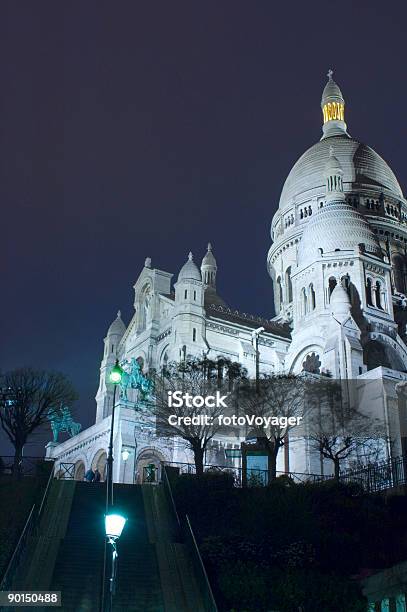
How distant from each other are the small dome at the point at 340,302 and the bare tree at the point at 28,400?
22.9 m

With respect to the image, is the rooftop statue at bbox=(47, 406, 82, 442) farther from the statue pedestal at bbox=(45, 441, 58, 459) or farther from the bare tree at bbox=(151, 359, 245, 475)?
the bare tree at bbox=(151, 359, 245, 475)

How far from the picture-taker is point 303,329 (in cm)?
6925

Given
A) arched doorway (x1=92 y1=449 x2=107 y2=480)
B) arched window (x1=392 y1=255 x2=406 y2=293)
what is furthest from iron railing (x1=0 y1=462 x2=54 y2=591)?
arched window (x1=392 y1=255 x2=406 y2=293)

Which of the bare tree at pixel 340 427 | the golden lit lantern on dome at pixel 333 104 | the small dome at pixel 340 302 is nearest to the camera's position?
the bare tree at pixel 340 427

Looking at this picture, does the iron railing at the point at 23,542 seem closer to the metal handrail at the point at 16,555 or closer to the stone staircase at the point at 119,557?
the metal handrail at the point at 16,555

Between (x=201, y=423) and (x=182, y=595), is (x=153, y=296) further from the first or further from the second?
(x=182, y=595)

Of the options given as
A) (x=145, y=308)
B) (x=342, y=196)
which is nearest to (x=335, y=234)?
(x=342, y=196)

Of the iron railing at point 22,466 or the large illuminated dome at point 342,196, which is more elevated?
the large illuminated dome at point 342,196

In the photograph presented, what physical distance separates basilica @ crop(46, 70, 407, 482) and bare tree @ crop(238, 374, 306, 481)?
3.19 meters

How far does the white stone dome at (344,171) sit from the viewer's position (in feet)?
303

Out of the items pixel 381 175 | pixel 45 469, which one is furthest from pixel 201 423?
pixel 381 175

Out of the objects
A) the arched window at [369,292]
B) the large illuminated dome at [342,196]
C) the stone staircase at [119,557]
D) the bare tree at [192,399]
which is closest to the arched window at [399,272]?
the large illuminated dome at [342,196]

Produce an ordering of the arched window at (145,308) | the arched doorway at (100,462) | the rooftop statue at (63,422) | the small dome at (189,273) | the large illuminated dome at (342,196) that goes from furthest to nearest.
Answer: the large illuminated dome at (342,196) < the arched window at (145,308) < the small dome at (189,273) < the rooftop statue at (63,422) < the arched doorway at (100,462)

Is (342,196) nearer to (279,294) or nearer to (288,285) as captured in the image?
(288,285)
